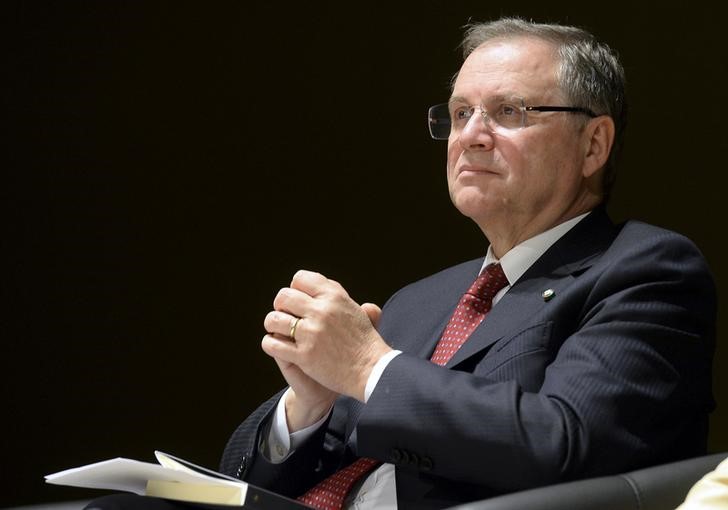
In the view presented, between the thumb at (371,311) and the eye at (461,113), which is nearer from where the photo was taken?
the thumb at (371,311)

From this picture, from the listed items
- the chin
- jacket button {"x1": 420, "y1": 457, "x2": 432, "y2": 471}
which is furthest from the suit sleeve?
the chin

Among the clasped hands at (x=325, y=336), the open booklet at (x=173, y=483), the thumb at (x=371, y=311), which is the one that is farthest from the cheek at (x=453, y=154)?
the open booklet at (x=173, y=483)

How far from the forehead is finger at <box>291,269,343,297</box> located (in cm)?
53

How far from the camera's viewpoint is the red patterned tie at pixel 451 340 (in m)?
1.94

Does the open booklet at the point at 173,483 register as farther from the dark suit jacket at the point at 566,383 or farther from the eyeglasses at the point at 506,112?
the eyeglasses at the point at 506,112

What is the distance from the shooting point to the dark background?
3.59 m

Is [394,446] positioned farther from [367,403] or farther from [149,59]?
[149,59]

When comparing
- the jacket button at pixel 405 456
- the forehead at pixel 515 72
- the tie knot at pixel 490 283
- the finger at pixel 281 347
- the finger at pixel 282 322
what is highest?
the forehead at pixel 515 72

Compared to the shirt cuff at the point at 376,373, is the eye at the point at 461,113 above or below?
above

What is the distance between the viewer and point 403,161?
3840mm

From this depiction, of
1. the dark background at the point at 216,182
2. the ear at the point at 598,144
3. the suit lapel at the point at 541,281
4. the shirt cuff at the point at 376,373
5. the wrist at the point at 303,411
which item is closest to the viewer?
the shirt cuff at the point at 376,373

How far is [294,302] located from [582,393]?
1.59 feet

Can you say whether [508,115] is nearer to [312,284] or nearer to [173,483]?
[312,284]

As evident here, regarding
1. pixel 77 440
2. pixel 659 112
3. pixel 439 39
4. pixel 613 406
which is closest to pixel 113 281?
pixel 77 440
